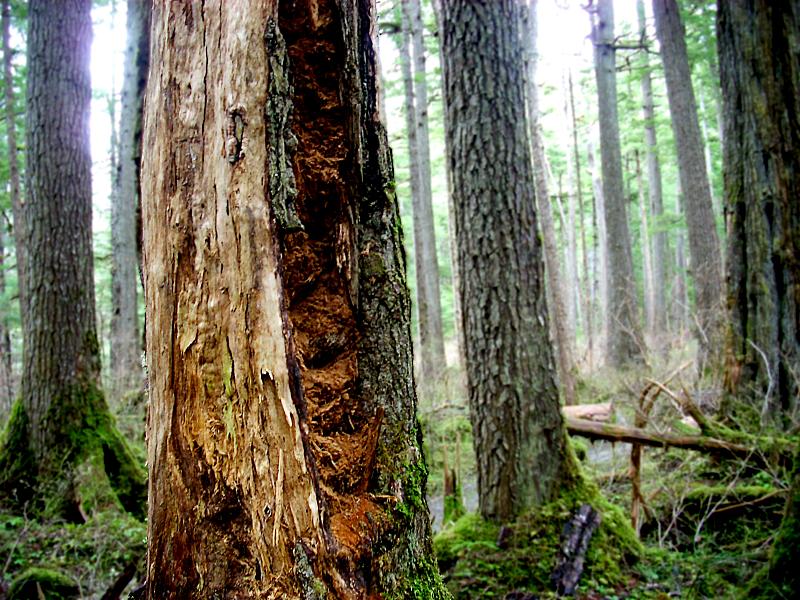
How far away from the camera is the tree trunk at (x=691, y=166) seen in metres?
12.3

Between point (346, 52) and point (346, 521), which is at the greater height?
point (346, 52)

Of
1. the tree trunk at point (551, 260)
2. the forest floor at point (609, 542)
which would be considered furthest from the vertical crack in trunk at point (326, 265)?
the tree trunk at point (551, 260)

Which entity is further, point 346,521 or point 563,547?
point 563,547

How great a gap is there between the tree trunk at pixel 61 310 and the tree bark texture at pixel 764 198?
6.40 metres

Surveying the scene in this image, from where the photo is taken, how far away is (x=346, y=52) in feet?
6.22

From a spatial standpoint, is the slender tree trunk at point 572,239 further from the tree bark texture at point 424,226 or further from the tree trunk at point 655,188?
the tree bark texture at point 424,226

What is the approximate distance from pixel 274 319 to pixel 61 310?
592 cm

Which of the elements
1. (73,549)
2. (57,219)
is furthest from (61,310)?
(73,549)

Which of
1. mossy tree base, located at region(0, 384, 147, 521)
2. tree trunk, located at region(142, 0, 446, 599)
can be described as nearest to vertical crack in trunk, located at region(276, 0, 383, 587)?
tree trunk, located at region(142, 0, 446, 599)

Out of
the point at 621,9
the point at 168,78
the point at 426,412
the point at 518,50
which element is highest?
the point at 621,9

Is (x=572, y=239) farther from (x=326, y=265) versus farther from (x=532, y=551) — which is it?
(x=326, y=265)

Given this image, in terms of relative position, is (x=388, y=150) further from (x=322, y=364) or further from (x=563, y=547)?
(x=563, y=547)

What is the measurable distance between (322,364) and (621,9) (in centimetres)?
3514

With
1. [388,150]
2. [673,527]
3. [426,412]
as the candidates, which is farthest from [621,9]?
[388,150]
